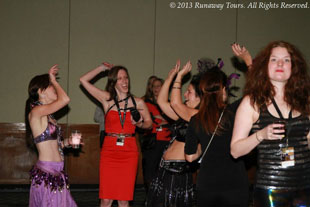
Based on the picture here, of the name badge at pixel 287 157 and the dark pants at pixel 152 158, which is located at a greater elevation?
the name badge at pixel 287 157

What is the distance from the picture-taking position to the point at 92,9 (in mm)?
7867

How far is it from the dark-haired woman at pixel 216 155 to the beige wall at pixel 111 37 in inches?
189

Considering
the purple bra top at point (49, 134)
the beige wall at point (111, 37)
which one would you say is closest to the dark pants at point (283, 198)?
the purple bra top at point (49, 134)

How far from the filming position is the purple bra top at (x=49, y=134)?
158 inches

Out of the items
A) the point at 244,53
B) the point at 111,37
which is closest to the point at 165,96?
the point at 244,53

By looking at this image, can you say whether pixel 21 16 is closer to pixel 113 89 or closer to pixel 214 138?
pixel 113 89

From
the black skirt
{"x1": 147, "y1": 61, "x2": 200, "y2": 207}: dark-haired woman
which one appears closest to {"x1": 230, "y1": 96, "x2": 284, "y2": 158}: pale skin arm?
{"x1": 147, "y1": 61, "x2": 200, "y2": 207}: dark-haired woman

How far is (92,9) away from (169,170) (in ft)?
14.9

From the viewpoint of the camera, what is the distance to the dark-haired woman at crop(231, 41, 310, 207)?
2.49 meters

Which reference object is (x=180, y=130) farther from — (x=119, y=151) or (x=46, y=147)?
(x=46, y=147)

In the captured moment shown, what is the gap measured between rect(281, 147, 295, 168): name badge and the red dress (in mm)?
2708

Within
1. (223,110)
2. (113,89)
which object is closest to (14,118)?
(113,89)

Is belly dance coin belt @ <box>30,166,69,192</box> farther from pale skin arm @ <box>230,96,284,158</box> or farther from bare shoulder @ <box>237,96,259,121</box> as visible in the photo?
bare shoulder @ <box>237,96,259,121</box>

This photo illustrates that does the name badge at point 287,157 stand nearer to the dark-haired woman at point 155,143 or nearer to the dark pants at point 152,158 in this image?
the dark-haired woman at point 155,143
